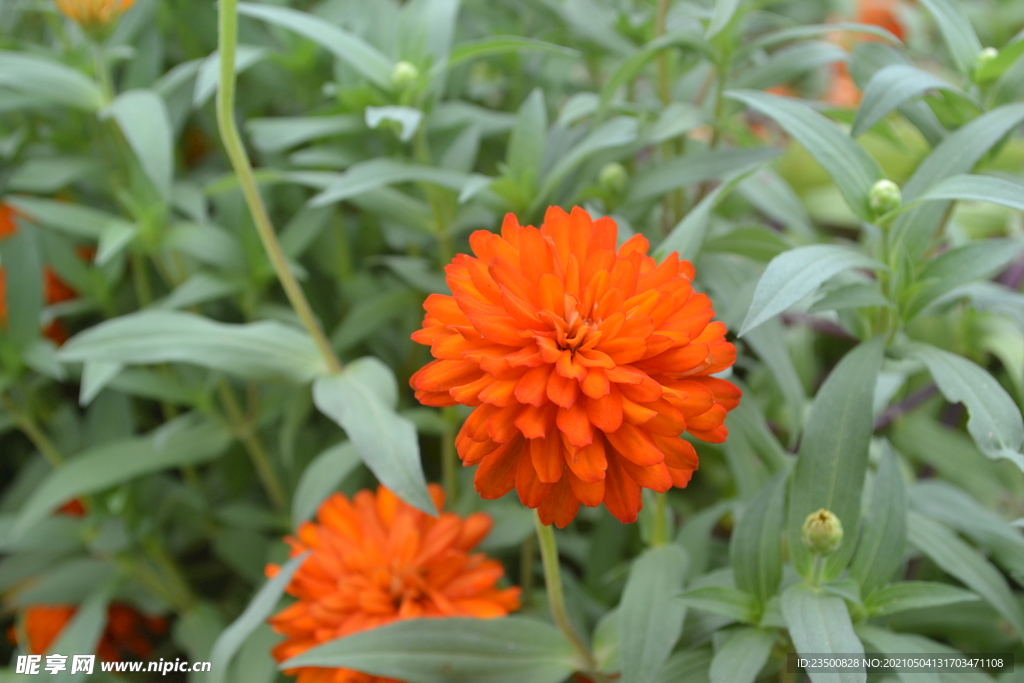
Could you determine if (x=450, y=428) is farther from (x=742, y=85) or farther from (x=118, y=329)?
(x=742, y=85)

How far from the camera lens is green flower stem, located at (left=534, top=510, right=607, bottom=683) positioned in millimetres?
470

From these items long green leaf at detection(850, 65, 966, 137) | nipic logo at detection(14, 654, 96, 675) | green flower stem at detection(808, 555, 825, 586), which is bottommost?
green flower stem at detection(808, 555, 825, 586)

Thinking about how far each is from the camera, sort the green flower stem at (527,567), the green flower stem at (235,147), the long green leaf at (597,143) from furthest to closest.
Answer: the green flower stem at (527,567) < the long green leaf at (597,143) < the green flower stem at (235,147)

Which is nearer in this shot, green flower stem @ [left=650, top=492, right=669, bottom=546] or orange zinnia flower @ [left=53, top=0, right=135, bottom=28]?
green flower stem @ [left=650, top=492, right=669, bottom=546]

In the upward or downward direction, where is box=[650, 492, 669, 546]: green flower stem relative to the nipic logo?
downward

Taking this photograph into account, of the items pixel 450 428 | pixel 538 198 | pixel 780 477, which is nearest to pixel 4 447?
pixel 450 428

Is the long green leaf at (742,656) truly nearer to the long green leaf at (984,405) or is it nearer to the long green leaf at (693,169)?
the long green leaf at (984,405)

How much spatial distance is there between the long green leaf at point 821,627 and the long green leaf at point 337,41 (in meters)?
0.51

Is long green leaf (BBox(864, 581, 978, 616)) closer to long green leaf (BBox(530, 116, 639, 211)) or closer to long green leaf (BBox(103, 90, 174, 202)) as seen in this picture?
long green leaf (BBox(530, 116, 639, 211))

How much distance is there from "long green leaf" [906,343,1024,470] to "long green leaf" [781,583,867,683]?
13cm

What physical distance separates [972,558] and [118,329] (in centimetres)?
68

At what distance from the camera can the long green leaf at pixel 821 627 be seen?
42 cm

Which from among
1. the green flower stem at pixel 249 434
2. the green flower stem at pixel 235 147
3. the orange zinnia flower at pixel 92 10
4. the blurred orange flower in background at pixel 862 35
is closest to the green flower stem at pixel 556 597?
the green flower stem at pixel 235 147

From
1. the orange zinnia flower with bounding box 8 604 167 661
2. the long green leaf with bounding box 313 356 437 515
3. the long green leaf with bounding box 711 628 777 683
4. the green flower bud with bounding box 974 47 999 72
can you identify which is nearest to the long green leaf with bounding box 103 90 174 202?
the long green leaf with bounding box 313 356 437 515
